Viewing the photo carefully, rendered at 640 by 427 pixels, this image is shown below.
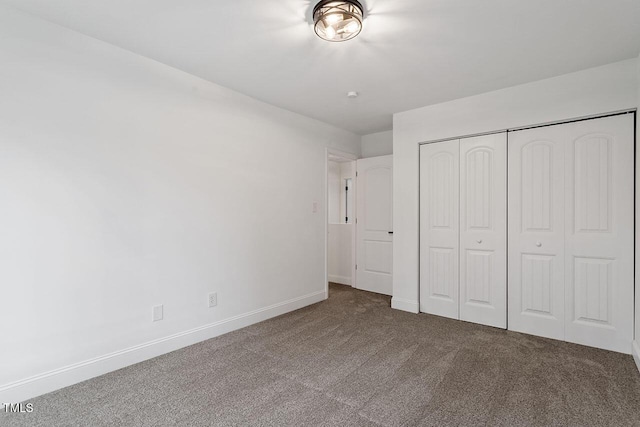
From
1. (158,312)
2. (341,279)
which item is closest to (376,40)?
(158,312)

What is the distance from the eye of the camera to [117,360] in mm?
2395

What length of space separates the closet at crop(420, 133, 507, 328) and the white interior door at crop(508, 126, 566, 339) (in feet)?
0.33

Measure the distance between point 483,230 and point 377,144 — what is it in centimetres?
217

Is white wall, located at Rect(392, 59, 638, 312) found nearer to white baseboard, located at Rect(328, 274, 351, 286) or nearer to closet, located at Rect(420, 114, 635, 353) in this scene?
closet, located at Rect(420, 114, 635, 353)

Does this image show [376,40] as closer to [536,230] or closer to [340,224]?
[536,230]

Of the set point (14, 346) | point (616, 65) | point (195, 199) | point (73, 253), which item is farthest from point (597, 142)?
point (14, 346)

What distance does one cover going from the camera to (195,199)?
2910 mm

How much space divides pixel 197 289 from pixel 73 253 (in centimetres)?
103

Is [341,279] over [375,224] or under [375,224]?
under

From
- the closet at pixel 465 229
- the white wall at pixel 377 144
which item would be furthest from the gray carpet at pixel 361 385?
the white wall at pixel 377 144

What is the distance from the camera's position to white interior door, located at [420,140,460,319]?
3.59 metres

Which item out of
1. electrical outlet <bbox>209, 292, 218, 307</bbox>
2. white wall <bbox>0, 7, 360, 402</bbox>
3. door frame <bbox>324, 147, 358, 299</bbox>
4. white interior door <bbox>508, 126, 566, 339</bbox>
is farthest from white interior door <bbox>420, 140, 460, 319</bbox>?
electrical outlet <bbox>209, 292, 218, 307</bbox>

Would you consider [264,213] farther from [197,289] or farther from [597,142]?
[597,142]

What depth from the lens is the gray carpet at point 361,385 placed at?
1832 millimetres
